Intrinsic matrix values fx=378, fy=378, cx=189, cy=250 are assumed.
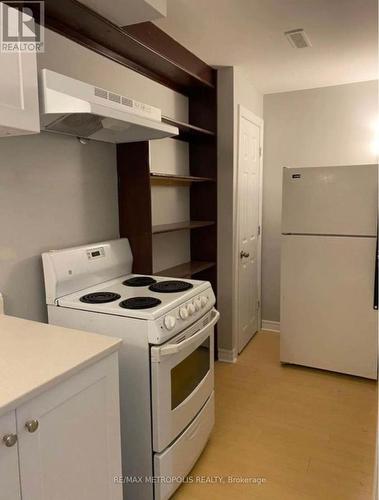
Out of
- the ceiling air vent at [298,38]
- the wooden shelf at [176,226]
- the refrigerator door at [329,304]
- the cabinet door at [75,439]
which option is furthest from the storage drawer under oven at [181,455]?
the ceiling air vent at [298,38]

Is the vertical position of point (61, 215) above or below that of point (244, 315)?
above

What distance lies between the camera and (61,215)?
194cm

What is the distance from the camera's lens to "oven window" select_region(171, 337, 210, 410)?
172 cm

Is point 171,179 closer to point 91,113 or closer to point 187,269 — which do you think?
point 187,269

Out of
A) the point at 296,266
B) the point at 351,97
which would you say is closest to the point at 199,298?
the point at 296,266

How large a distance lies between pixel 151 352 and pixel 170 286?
525 mm

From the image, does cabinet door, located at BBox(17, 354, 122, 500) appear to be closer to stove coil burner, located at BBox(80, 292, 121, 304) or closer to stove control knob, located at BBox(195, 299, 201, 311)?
stove coil burner, located at BBox(80, 292, 121, 304)

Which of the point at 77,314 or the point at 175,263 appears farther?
the point at 175,263

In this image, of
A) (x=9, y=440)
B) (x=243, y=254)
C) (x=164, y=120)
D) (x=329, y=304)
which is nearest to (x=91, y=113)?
(x=164, y=120)

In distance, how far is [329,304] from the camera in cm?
296

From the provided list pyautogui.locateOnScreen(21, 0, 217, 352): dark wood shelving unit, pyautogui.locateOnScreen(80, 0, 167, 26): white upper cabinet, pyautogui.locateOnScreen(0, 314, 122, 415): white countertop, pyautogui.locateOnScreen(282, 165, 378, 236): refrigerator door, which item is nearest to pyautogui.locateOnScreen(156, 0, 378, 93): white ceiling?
pyautogui.locateOnScreen(21, 0, 217, 352): dark wood shelving unit

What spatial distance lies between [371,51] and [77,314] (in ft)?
8.60

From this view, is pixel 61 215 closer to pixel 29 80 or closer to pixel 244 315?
pixel 29 80

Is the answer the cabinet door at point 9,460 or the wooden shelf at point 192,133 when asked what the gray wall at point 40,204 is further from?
the cabinet door at point 9,460
